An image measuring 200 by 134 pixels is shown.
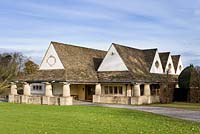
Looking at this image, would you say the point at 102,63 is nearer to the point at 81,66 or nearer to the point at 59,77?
the point at 81,66

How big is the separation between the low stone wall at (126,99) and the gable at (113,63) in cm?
459

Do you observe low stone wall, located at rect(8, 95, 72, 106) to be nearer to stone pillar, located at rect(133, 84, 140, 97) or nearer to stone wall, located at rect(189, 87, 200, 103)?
stone pillar, located at rect(133, 84, 140, 97)

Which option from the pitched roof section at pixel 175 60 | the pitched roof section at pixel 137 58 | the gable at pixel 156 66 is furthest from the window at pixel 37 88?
the pitched roof section at pixel 175 60

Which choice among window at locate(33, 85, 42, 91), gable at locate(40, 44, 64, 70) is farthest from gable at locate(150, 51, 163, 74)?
window at locate(33, 85, 42, 91)

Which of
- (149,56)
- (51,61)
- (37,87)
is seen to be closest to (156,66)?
(149,56)

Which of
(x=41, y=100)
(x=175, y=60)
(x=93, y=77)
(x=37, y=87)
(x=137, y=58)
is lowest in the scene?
(x=41, y=100)

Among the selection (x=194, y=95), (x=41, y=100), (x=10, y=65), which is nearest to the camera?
(x=41, y=100)

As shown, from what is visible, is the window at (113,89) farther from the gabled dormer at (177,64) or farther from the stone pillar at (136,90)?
the gabled dormer at (177,64)

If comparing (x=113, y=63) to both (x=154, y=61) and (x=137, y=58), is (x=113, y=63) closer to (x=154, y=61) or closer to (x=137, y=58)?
(x=137, y=58)

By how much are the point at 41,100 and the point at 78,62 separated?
825 centimetres

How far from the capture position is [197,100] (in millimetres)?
43719

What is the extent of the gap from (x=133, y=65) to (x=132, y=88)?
3380mm

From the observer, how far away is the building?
41.1 metres

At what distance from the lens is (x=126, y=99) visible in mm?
40750
